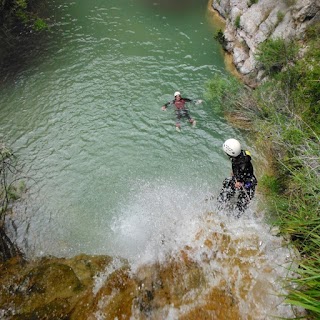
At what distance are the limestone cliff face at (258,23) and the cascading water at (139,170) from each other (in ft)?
3.67

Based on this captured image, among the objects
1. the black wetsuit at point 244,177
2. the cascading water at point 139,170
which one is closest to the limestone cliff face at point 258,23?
the cascading water at point 139,170

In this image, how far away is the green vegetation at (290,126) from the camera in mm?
5480

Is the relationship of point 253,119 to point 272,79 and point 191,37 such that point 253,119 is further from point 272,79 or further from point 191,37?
point 191,37

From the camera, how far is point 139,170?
33.4 ft

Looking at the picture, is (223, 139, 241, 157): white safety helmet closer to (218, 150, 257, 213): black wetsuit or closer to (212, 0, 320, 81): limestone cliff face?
(218, 150, 257, 213): black wetsuit

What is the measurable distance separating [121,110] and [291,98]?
258 inches

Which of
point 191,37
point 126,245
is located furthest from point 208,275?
point 191,37

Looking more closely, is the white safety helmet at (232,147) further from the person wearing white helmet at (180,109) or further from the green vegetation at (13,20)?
the green vegetation at (13,20)

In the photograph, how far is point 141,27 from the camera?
17656 mm

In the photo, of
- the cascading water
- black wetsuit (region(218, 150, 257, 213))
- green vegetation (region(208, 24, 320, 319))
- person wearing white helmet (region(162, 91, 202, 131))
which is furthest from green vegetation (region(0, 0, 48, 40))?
black wetsuit (region(218, 150, 257, 213))

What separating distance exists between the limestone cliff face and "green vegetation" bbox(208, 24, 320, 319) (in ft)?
2.55

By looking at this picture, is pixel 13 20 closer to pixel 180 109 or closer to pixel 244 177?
pixel 180 109

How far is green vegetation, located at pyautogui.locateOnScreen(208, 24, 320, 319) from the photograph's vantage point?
5.48 meters

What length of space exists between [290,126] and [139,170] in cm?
495
